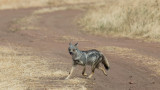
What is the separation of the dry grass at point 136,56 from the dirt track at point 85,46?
0.54 feet

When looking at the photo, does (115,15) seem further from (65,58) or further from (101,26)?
(65,58)

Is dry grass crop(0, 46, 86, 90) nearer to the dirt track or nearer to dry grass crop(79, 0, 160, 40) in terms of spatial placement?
the dirt track

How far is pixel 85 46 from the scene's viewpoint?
63.3 ft

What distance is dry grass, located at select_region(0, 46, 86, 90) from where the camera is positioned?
36.9 feet

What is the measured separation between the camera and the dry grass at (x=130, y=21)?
21875 mm

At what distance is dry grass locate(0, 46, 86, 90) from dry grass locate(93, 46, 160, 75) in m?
2.71

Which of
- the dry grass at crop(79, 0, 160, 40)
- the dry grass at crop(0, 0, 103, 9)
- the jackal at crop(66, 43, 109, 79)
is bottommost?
the dry grass at crop(0, 0, 103, 9)

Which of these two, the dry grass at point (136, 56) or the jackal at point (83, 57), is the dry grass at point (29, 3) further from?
the jackal at point (83, 57)

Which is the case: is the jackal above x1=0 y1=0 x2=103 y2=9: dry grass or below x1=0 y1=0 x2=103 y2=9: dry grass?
above

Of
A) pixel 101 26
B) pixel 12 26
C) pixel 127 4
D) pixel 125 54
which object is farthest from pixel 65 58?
pixel 12 26

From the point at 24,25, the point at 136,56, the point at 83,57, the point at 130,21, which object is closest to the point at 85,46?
the point at 136,56

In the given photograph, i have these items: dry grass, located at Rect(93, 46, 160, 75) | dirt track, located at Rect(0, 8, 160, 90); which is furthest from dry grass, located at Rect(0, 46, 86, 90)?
dry grass, located at Rect(93, 46, 160, 75)

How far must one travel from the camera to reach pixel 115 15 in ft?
82.7

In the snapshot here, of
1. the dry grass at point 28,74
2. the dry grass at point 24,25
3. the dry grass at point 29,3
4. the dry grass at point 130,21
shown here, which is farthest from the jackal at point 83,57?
the dry grass at point 29,3
